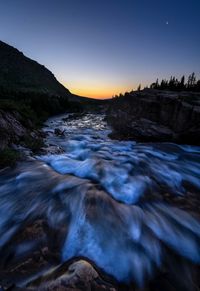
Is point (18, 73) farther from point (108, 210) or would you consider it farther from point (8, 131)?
point (108, 210)

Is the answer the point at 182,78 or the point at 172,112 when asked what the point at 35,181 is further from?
the point at 182,78

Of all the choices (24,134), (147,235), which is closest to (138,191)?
(147,235)

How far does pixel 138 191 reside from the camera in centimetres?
687

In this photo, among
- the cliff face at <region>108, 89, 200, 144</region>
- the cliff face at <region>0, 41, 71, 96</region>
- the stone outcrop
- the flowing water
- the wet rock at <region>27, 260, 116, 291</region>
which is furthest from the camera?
the cliff face at <region>0, 41, 71, 96</region>

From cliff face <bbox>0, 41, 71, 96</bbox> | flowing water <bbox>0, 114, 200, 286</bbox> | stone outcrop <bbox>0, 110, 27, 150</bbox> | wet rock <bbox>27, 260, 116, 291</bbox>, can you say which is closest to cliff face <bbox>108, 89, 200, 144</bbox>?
flowing water <bbox>0, 114, 200, 286</bbox>

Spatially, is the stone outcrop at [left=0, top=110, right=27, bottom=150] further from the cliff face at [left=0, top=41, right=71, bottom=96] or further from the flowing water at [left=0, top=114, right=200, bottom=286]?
the cliff face at [left=0, top=41, right=71, bottom=96]

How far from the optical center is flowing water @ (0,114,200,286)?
13.5 ft

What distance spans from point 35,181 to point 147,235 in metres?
4.09

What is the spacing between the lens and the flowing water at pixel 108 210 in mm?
Answer: 4129

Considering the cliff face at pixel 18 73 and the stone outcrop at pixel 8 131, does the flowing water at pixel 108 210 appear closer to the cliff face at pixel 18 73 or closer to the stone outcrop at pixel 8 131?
the stone outcrop at pixel 8 131

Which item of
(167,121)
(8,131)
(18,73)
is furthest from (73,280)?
(18,73)

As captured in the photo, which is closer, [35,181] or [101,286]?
[101,286]

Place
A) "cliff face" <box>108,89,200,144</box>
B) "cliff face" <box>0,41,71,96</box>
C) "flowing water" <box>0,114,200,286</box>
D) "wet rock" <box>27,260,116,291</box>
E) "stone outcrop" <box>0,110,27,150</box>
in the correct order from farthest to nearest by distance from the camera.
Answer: "cliff face" <box>0,41,71,96</box> < "cliff face" <box>108,89,200,144</box> < "stone outcrop" <box>0,110,27,150</box> < "flowing water" <box>0,114,200,286</box> < "wet rock" <box>27,260,116,291</box>

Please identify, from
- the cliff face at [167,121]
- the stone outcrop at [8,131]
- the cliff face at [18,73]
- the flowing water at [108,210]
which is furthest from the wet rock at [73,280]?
the cliff face at [18,73]
